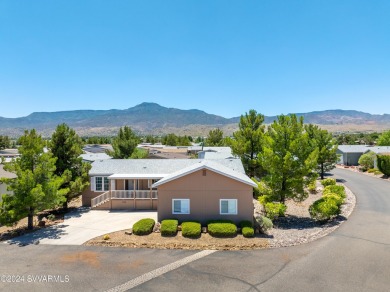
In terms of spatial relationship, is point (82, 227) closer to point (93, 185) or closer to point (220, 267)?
point (93, 185)

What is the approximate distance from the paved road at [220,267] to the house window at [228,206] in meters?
5.15

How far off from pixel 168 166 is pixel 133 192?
477 cm

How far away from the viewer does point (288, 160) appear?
25.1m

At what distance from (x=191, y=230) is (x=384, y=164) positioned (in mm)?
39440

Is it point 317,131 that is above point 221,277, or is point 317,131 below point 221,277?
above

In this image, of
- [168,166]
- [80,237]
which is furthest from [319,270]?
[168,166]

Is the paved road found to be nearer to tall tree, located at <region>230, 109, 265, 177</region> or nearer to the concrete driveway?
the concrete driveway

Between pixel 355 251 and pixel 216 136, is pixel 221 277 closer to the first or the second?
pixel 355 251

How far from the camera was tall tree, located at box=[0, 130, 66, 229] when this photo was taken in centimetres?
2105

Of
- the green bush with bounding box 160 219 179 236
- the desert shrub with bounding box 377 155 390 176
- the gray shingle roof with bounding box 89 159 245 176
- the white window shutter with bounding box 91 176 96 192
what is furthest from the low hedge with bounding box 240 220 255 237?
the desert shrub with bounding box 377 155 390 176

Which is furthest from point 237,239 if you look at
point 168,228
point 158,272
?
point 158,272

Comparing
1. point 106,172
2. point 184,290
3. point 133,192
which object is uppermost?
point 106,172

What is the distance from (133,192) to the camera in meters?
29.2

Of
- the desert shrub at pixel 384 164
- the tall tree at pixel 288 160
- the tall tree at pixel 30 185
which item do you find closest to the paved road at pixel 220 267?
the tall tree at pixel 30 185
